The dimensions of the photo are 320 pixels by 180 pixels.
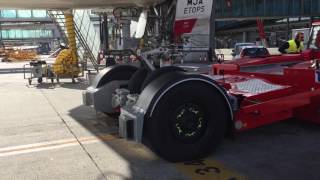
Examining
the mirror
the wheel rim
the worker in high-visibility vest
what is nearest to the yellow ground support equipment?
the mirror

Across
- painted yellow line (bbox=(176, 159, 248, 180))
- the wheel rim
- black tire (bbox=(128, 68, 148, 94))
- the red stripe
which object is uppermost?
the red stripe

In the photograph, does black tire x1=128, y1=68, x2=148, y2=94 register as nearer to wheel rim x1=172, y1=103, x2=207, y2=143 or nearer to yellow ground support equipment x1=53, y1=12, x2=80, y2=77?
wheel rim x1=172, y1=103, x2=207, y2=143

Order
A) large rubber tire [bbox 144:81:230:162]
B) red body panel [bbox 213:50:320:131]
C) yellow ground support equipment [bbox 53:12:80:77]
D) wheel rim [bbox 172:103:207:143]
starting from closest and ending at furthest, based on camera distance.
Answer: large rubber tire [bbox 144:81:230:162]
wheel rim [bbox 172:103:207:143]
red body panel [bbox 213:50:320:131]
yellow ground support equipment [bbox 53:12:80:77]

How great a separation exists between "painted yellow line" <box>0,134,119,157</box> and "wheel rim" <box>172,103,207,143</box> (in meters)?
1.73

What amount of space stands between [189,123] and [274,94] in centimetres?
150

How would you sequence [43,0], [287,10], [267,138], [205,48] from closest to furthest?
1. [267,138]
2. [43,0]
3. [205,48]
4. [287,10]

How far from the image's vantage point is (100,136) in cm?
742

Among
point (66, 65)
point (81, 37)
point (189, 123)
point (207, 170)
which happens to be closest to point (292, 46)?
point (189, 123)

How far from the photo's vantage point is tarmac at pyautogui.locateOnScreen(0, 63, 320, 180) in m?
5.40

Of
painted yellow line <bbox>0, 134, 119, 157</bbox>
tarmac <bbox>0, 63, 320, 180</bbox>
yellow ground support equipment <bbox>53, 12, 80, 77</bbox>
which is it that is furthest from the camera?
yellow ground support equipment <bbox>53, 12, 80, 77</bbox>

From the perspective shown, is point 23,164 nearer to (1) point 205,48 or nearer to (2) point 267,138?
(2) point 267,138

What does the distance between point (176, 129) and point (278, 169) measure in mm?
1317

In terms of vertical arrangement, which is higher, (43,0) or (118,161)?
(43,0)

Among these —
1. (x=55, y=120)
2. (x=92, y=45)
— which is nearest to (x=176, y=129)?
(x=55, y=120)
